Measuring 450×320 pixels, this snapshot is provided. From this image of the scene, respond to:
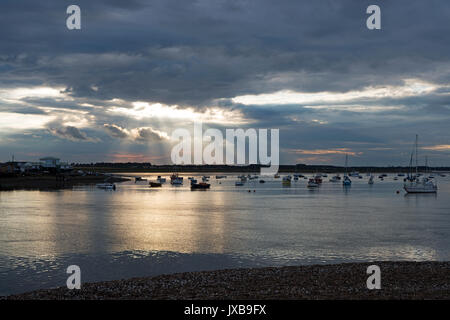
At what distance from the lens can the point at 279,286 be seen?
55.6ft

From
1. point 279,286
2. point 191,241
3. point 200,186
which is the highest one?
point 279,286

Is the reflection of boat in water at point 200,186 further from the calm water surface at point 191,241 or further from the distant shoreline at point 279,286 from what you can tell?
the distant shoreline at point 279,286

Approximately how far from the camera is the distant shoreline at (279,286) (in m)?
15.2

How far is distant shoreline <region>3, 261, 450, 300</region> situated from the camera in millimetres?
15242

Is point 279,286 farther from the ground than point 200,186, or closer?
farther from the ground

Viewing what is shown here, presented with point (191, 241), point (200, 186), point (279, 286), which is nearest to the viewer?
point (279, 286)

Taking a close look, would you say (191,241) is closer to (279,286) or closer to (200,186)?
(279,286)

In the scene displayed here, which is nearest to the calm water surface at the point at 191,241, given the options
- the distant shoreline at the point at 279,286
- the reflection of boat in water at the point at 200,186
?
the distant shoreline at the point at 279,286

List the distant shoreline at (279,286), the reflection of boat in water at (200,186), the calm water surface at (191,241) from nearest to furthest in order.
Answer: the distant shoreline at (279,286), the calm water surface at (191,241), the reflection of boat in water at (200,186)

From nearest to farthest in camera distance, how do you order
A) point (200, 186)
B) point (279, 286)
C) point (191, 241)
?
point (279, 286)
point (191, 241)
point (200, 186)

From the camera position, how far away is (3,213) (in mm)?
57312

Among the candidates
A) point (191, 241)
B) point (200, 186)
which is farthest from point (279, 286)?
point (200, 186)
